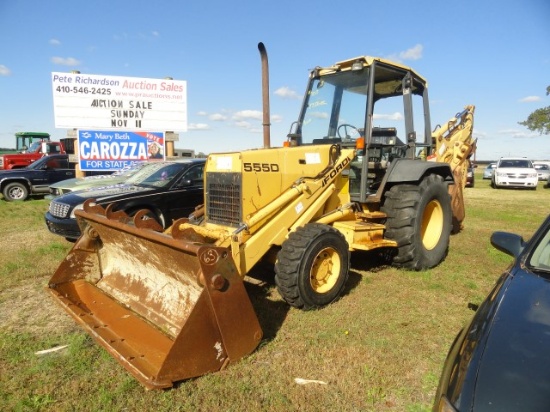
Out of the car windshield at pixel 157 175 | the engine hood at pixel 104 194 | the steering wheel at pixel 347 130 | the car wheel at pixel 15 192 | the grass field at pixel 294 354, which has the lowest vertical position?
the grass field at pixel 294 354

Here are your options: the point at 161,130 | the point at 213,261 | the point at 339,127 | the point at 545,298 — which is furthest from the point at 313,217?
the point at 161,130

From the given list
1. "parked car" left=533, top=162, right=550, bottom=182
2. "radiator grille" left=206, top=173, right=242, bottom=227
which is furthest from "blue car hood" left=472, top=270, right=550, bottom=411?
"parked car" left=533, top=162, right=550, bottom=182

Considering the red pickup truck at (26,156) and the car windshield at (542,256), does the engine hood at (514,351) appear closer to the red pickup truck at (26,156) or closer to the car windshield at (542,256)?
the car windshield at (542,256)

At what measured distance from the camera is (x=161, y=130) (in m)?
12.3

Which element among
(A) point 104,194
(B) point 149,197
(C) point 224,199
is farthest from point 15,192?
(C) point 224,199

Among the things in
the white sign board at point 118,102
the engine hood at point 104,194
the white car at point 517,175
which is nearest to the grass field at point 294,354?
the engine hood at point 104,194

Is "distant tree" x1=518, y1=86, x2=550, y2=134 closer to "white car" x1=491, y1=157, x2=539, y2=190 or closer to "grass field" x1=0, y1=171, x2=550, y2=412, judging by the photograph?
"white car" x1=491, y1=157, x2=539, y2=190

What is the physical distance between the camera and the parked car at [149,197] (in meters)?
6.64

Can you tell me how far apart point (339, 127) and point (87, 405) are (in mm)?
4337

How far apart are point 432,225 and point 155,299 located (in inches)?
168

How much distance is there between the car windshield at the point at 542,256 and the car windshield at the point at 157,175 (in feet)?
19.9

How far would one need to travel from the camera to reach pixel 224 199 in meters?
4.34

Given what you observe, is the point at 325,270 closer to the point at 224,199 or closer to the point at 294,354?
the point at 294,354

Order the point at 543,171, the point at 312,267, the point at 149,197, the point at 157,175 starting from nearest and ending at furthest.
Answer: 1. the point at 312,267
2. the point at 149,197
3. the point at 157,175
4. the point at 543,171
